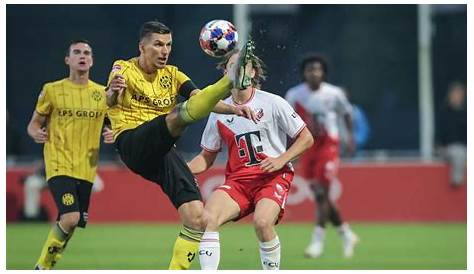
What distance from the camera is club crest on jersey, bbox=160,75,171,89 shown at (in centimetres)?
1056

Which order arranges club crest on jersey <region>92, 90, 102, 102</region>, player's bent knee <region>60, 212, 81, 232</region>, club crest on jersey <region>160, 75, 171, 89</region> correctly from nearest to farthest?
1. club crest on jersey <region>160, 75, 171, 89</region>
2. player's bent knee <region>60, 212, 81, 232</region>
3. club crest on jersey <region>92, 90, 102, 102</region>

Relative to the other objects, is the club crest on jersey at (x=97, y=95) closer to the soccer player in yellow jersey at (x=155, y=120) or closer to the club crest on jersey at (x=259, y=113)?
the soccer player in yellow jersey at (x=155, y=120)

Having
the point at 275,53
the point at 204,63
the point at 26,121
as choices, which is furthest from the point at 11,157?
the point at 275,53

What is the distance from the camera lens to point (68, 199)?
11.8 m

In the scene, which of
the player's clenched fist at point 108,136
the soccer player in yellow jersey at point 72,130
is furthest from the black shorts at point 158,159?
the soccer player in yellow jersey at point 72,130

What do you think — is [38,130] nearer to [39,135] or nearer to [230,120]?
[39,135]

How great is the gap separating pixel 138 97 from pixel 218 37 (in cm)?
98

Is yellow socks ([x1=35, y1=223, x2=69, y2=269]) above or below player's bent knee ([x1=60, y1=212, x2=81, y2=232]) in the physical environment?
below

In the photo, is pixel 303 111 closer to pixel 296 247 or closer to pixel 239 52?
pixel 296 247

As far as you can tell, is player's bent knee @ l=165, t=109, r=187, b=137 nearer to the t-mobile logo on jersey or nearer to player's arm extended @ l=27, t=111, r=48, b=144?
the t-mobile logo on jersey

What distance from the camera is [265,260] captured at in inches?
411

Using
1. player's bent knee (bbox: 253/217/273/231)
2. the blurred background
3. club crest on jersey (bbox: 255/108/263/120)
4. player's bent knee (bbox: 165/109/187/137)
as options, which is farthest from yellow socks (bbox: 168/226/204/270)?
the blurred background

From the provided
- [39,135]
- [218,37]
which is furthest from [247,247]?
[218,37]

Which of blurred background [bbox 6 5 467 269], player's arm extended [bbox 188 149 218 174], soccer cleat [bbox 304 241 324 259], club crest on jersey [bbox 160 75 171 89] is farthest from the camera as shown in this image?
blurred background [bbox 6 5 467 269]
